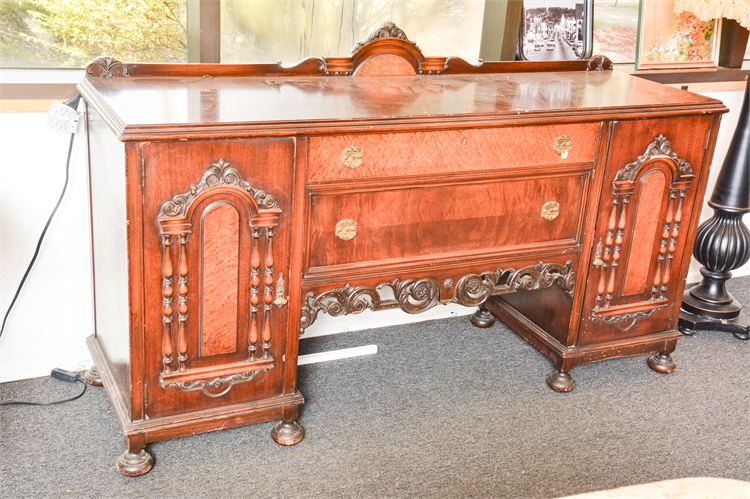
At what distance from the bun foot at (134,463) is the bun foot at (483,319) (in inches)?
52.9

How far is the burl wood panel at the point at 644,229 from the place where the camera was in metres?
2.60

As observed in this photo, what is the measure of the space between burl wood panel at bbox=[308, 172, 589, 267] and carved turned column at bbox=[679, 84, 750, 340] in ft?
2.89

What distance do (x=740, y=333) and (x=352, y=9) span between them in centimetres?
184

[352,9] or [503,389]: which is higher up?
[352,9]

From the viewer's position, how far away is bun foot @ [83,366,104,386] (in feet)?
8.33

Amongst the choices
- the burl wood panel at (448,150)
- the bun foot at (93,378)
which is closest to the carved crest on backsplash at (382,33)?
the burl wood panel at (448,150)

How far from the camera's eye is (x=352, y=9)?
275 cm

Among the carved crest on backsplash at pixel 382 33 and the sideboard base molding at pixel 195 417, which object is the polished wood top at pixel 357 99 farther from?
the sideboard base molding at pixel 195 417

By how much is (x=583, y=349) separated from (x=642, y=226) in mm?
431

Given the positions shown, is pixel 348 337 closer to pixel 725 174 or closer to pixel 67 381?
pixel 67 381

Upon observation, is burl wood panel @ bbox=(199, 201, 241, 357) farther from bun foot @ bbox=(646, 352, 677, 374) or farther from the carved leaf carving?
bun foot @ bbox=(646, 352, 677, 374)

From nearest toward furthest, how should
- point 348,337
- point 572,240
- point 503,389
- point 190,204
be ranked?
point 190,204 → point 572,240 → point 503,389 → point 348,337

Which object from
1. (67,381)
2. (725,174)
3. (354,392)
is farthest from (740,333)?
(67,381)

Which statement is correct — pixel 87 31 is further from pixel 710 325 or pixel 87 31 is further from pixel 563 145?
pixel 710 325
